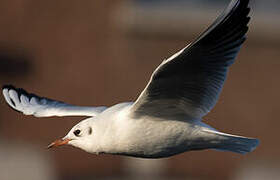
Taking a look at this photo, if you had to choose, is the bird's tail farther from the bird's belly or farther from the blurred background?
the blurred background

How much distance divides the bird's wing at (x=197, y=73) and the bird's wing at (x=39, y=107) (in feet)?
2.58

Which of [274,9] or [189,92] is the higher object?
[189,92]

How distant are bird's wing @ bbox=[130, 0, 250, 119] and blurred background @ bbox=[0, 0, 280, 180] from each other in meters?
5.96

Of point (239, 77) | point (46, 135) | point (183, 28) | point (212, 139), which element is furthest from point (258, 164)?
point (212, 139)

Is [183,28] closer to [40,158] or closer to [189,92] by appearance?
[40,158]

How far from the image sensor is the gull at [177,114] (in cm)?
477

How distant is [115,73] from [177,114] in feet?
22.1

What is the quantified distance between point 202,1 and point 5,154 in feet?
10.3

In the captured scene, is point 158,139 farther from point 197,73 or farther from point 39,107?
point 39,107

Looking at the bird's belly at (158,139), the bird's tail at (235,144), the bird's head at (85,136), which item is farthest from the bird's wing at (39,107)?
the bird's tail at (235,144)

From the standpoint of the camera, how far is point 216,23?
4.64 metres

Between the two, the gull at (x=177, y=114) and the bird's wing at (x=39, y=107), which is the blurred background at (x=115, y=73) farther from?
the gull at (x=177, y=114)

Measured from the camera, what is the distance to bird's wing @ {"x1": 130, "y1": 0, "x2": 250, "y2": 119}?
15.3 ft

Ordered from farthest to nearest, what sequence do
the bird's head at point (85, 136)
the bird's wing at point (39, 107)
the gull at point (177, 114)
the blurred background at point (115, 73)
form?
the blurred background at point (115, 73)
the bird's wing at point (39, 107)
the bird's head at point (85, 136)
the gull at point (177, 114)
